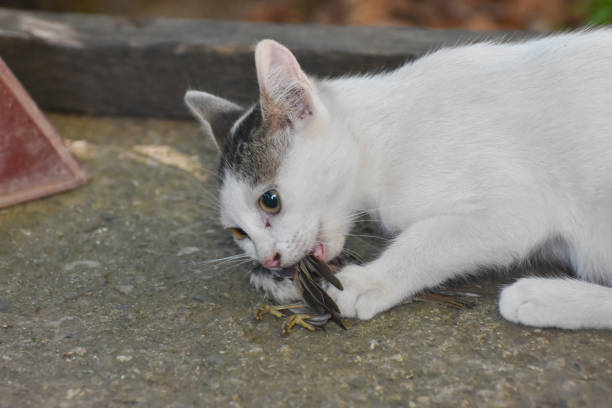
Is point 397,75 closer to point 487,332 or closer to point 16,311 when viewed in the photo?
point 487,332

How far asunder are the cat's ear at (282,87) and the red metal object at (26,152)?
3.81ft

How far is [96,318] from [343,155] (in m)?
0.95

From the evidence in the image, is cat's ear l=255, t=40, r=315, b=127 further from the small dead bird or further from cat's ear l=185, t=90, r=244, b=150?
the small dead bird

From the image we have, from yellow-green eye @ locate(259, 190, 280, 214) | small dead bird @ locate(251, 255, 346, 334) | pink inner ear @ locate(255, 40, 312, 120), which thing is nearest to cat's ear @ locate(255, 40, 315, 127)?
pink inner ear @ locate(255, 40, 312, 120)

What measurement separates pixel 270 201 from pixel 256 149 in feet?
0.62

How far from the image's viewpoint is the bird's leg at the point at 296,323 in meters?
1.89

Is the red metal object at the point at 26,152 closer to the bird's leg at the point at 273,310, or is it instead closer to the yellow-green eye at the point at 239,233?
the yellow-green eye at the point at 239,233

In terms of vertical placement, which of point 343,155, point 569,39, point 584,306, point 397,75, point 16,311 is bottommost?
point 16,311

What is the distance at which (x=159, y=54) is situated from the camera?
3.16m

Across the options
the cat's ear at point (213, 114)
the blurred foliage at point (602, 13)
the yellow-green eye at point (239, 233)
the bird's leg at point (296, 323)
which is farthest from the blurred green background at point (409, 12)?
the bird's leg at point (296, 323)

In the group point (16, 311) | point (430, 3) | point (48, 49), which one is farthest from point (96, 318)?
point (430, 3)

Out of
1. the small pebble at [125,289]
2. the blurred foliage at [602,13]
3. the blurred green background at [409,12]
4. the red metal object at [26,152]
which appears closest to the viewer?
the small pebble at [125,289]

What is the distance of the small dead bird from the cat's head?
0.16 ft

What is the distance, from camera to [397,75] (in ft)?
7.57
